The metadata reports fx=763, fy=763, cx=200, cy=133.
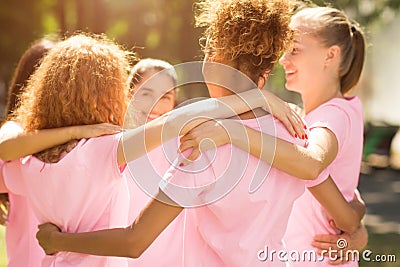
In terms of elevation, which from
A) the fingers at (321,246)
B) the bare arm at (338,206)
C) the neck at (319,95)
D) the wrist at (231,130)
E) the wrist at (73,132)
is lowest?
the fingers at (321,246)

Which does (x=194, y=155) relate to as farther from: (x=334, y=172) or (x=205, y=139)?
(x=334, y=172)

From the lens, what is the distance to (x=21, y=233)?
11.0ft

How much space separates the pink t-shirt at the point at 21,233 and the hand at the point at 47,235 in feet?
1.57

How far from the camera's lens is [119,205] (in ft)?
9.33

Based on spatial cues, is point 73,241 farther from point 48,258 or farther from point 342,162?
point 342,162

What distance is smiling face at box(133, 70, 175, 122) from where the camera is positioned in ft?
11.6

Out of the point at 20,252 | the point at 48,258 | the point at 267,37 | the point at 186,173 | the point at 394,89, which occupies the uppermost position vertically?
the point at 267,37

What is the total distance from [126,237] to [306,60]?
1.41 m

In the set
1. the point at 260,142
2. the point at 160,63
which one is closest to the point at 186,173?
the point at 260,142

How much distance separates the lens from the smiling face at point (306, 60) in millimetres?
3457

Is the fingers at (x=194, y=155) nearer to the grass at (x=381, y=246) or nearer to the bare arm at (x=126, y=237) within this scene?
the bare arm at (x=126, y=237)

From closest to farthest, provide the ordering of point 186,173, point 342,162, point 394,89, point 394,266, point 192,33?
point 186,173 < point 342,162 < point 394,266 < point 192,33 < point 394,89

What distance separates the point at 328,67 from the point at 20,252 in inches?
63.5

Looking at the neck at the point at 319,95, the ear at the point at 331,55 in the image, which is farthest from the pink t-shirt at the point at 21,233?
the ear at the point at 331,55
